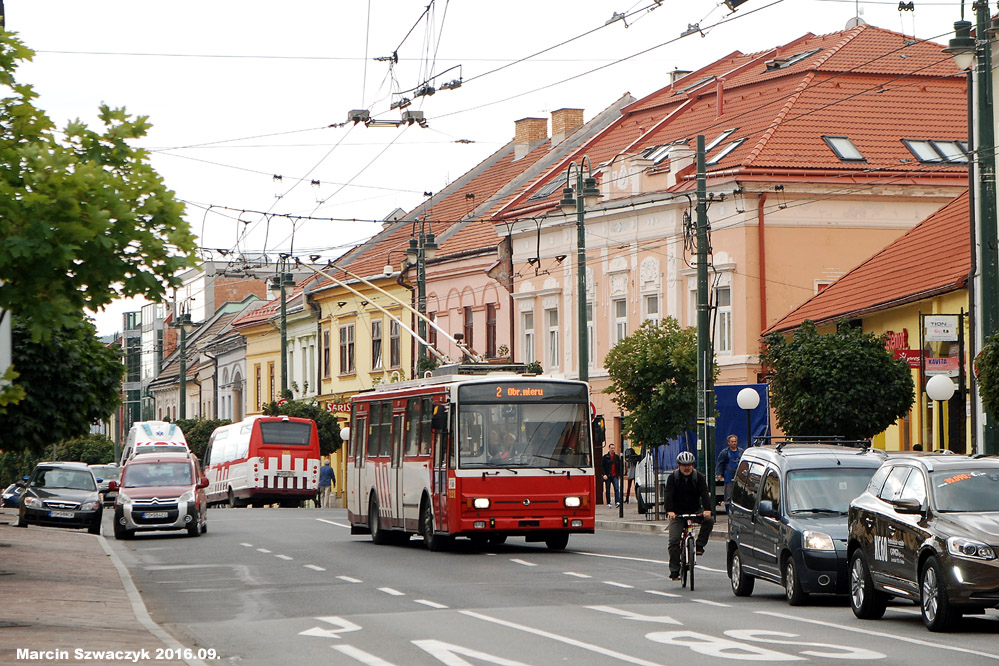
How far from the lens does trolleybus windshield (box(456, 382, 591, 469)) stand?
2736cm

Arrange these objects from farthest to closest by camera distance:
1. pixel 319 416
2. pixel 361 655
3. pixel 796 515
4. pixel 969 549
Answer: pixel 319 416
pixel 796 515
pixel 969 549
pixel 361 655

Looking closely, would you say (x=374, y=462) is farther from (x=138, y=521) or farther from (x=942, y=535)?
(x=942, y=535)

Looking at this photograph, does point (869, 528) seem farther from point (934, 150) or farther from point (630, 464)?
point (934, 150)

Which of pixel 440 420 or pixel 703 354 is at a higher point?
pixel 703 354

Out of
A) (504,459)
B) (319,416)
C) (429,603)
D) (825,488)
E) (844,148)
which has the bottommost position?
(429,603)

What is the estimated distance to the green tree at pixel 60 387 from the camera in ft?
99.7

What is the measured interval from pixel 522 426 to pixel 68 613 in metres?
11.4

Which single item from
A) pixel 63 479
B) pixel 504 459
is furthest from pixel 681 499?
pixel 63 479

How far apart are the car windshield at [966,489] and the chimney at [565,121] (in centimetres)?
4871

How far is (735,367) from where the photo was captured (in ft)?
146

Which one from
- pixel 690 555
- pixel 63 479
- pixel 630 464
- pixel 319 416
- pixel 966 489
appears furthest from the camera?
pixel 319 416

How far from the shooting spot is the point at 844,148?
45188mm

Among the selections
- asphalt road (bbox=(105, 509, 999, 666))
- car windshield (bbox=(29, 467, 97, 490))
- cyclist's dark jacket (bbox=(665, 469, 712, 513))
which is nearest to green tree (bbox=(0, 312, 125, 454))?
asphalt road (bbox=(105, 509, 999, 666))

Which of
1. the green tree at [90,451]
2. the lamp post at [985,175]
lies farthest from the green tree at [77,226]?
the green tree at [90,451]
